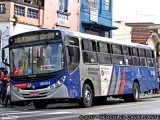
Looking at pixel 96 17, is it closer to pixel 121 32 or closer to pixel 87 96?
pixel 121 32

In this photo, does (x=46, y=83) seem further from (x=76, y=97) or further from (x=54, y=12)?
(x=54, y=12)

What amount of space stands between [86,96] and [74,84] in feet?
3.61

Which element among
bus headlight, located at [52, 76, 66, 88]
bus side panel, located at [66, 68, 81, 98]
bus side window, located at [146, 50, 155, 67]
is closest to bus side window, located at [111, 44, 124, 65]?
bus side panel, located at [66, 68, 81, 98]

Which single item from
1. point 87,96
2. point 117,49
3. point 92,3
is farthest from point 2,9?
point 92,3

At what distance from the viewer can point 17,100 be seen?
802 inches

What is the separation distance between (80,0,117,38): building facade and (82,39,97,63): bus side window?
13.2 meters

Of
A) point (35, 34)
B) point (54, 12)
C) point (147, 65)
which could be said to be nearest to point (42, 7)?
point (54, 12)

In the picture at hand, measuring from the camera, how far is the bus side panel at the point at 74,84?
19.8 m

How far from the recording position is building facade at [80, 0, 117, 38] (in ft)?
116

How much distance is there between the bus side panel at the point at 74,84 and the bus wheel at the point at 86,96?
15.8 inches

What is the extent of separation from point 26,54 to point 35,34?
91 cm

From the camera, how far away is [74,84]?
2011 cm

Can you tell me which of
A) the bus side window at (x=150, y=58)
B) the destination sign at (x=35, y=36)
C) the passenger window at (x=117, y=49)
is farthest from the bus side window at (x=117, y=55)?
the destination sign at (x=35, y=36)

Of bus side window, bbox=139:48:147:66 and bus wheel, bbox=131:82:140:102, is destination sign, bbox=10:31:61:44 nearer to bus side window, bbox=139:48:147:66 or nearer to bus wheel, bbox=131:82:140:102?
bus wheel, bbox=131:82:140:102
